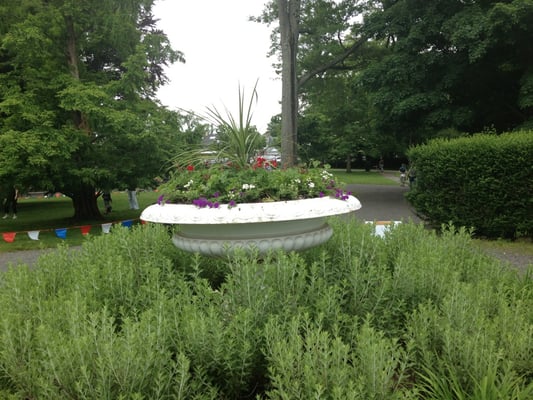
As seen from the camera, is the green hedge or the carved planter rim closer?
the carved planter rim

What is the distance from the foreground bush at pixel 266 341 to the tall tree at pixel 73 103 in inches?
327

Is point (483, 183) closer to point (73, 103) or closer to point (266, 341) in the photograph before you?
point (266, 341)

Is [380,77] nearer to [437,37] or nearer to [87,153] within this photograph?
[437,37]

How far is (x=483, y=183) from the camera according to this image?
867 cm

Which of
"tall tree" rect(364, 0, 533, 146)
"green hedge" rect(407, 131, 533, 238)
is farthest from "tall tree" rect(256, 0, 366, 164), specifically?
"green hedge" rect(407, 131, 533, 238)

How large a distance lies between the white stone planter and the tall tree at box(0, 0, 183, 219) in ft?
26.8

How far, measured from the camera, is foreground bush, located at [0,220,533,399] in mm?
1872

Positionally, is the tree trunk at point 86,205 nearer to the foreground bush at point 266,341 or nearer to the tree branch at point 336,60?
the tree branch at point 336,60

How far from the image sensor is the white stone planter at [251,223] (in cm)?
312

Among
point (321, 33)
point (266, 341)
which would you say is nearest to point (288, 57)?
point (321, 33)

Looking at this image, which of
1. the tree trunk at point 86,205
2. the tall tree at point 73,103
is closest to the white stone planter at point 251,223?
the tall tree at point 73,103

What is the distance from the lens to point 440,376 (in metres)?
2.20

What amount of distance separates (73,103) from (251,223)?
9877mm

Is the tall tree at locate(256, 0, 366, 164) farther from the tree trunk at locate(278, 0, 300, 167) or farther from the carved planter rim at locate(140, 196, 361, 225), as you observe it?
the carved planter rim at locate(140, 196, 361, 225)
